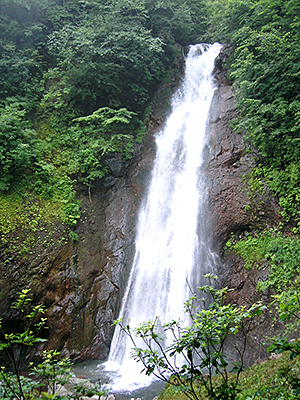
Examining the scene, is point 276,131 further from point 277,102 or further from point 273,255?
point 273,255

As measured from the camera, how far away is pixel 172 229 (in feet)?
32.0

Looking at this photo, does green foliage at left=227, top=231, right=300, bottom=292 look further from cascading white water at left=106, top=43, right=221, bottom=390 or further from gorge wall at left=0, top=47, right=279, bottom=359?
cascading white water at left=106, top=43, right=221, bottom=390

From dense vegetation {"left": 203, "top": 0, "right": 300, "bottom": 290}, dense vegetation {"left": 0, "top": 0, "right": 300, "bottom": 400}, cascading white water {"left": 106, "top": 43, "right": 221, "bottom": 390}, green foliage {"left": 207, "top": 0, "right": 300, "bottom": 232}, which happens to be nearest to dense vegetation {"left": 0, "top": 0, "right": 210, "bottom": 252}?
dense vegetation {"left": 0, "top": 0, "right": 300, "bottom": 400}

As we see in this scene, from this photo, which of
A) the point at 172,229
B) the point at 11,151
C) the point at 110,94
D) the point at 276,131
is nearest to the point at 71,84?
the point at 110,94

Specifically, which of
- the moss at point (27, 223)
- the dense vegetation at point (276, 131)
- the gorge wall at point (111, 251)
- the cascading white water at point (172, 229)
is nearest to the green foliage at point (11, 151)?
the moss at point (27, 223)

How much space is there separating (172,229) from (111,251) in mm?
2410

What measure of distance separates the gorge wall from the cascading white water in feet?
1.38

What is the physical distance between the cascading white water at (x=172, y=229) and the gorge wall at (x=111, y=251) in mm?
420

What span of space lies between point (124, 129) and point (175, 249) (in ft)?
20.8

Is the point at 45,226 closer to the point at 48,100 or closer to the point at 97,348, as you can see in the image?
the point at 97,348

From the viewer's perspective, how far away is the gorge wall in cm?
789

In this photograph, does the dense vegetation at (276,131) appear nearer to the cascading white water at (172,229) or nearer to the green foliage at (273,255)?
the green foliage at (273,255)

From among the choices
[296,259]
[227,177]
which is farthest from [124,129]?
[296,259]

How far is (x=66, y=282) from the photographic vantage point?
848 cm
